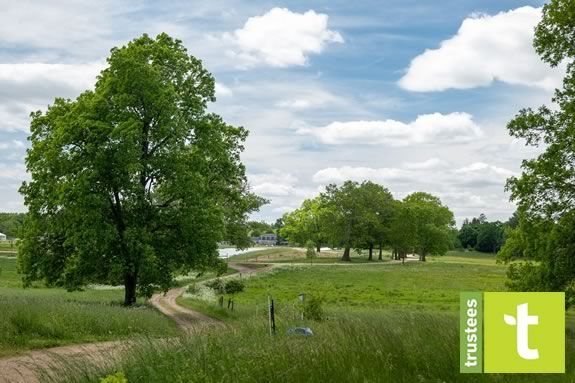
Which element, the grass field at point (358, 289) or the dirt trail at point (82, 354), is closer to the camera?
the dirt trail at point (82, 354)

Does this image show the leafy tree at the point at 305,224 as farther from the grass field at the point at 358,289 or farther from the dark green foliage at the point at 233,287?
the dark green foliage at the point at 233,287

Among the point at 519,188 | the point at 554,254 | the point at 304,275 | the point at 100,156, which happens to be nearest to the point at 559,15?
the point at 519,188

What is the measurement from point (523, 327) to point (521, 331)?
6 centimetres

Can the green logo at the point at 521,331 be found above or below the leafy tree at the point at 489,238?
below

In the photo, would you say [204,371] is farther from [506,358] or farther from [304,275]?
[304,275]

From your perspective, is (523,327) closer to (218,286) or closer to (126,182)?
(126,182)

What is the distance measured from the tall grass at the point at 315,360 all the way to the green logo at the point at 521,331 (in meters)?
0.52

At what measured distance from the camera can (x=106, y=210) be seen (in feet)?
97.8

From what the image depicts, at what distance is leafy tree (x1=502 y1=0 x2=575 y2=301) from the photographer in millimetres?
20875

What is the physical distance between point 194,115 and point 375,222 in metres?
80.0

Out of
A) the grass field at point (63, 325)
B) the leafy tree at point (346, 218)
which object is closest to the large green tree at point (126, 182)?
the grass field at point (63, 325)

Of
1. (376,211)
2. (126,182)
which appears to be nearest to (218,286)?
(126,182)

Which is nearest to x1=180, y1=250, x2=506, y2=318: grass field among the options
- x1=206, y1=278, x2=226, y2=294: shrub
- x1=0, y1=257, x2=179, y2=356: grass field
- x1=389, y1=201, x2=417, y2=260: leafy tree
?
x1=206, y1=278, x2=226, y2=294: shrub

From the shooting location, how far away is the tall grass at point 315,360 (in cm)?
852
